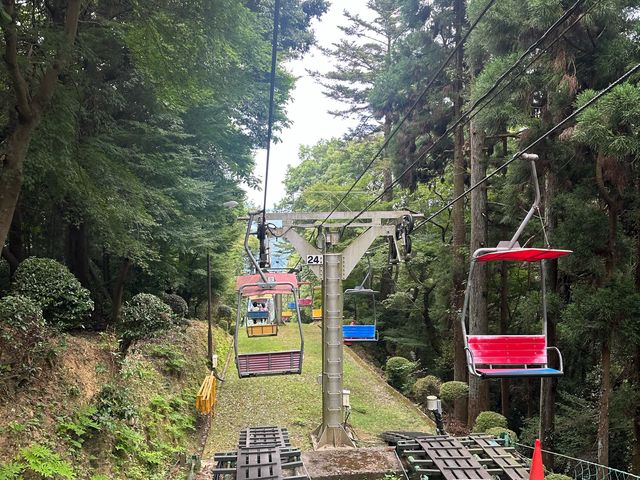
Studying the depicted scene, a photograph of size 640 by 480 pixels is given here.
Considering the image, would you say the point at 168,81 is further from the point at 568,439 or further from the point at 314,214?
the point at 568,439

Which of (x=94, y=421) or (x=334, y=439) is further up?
(x=94, y=421)

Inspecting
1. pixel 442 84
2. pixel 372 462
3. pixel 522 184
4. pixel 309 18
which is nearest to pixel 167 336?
pixel 372 462

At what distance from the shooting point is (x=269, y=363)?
8.71 m

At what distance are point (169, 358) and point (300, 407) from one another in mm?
4015

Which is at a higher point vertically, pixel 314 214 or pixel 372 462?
pixel 314 214

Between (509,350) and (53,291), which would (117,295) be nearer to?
(53,291)

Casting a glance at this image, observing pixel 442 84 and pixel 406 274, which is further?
pixel 406 274

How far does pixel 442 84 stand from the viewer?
49.3 ft

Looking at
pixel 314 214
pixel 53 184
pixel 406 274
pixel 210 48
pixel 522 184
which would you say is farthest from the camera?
pixel 406 274

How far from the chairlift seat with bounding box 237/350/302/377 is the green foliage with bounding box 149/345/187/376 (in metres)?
3.62

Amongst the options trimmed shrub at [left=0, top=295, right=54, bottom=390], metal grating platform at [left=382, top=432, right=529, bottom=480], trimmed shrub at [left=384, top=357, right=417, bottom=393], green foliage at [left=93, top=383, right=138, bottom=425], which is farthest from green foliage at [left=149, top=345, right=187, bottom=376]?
trimmed shrub at [left=384, top=357, right=417, bottom=393]

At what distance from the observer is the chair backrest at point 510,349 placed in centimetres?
639

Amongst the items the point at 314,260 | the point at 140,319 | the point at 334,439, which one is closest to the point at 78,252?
the point at 140,319

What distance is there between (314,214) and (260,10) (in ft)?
38.1
